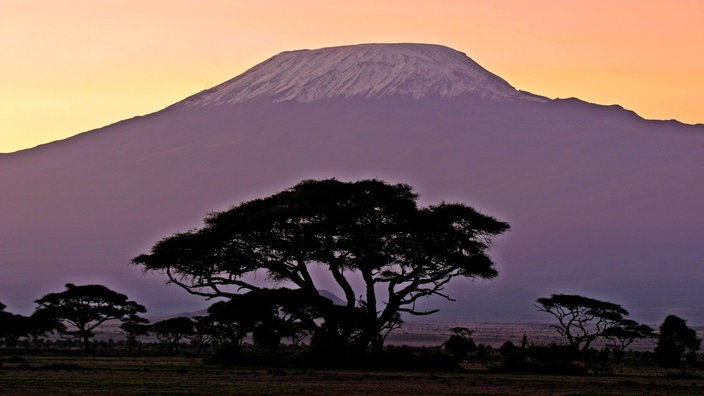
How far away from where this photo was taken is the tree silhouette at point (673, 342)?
200 feet

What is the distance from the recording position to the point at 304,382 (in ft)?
121

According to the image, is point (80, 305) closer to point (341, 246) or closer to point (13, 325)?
point (13, 325)

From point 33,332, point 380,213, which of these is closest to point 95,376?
point 380,213

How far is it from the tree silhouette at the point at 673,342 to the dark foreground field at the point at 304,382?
619 inches

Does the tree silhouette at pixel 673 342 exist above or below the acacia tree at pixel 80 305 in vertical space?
below

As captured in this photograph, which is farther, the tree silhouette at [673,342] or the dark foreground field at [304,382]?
the tree silhouette at [673,342]

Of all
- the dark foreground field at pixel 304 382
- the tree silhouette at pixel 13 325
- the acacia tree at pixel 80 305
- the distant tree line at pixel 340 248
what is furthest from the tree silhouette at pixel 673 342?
the tree silhouette at pixel 13 325

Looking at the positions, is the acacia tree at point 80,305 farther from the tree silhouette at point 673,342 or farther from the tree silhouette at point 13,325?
the tree silhouette at point 673,342

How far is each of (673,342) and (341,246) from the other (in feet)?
66.8

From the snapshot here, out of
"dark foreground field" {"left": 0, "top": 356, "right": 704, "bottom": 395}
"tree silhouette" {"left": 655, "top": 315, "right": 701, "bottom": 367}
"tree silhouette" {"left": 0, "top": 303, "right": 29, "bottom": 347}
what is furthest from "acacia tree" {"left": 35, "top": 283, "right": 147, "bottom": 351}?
"dark foreground field" {"left": 0, "top": 356, "right": 704, "bottom": 395}

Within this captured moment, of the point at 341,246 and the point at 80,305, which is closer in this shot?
the point at 341,246

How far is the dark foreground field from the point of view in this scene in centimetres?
3353

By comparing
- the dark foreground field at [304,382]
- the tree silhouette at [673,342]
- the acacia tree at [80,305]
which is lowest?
the dark foreground field at [304,382]

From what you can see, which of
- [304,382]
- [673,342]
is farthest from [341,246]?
[673,342]
